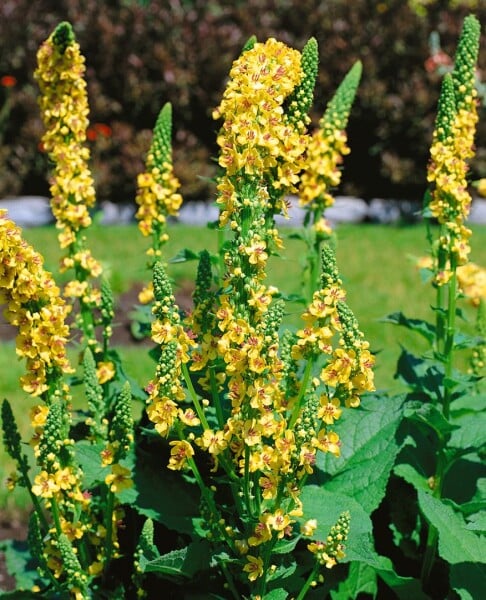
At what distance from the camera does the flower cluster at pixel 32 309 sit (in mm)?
1987

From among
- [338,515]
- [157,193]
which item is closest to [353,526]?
[338,515]

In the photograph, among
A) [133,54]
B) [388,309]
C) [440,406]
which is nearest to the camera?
[440,406]

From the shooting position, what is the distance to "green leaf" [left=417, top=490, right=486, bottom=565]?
2238 millimetres

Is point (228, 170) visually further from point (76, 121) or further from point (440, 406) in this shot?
point (440, 406)

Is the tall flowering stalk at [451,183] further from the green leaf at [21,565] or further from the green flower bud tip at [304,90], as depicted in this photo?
the green leaf at [21,565]

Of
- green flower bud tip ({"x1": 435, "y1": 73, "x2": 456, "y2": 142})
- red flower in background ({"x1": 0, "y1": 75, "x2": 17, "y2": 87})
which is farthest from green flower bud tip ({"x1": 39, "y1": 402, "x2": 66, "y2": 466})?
red flower in background ({"x1": 0, "y1": 75, "x2": 17, "y2": 87})

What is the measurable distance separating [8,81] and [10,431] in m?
7.11

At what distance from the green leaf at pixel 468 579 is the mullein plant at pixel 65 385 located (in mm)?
865

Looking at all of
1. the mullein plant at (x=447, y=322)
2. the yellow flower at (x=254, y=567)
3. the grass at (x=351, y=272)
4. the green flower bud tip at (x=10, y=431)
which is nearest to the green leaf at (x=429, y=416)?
the mullein plant at (x=447, y=322)

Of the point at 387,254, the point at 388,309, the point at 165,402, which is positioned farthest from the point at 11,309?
the point at 387,254

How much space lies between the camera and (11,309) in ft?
6.78

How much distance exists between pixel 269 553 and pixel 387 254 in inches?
245

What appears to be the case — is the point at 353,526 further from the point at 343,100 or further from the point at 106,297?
the point at 343,100

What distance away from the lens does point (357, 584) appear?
2.56 metres
